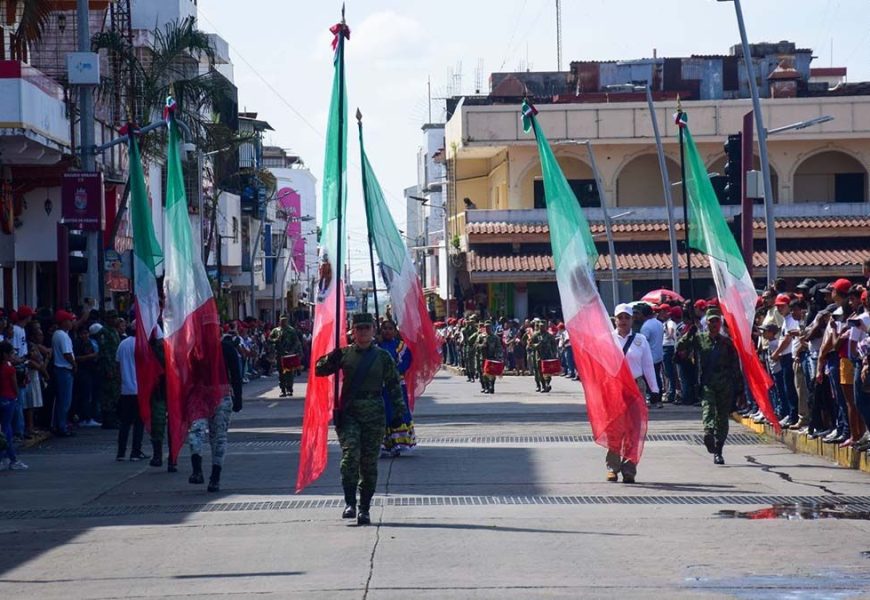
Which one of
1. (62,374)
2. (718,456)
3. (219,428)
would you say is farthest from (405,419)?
(62,374)

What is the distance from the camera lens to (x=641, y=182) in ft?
209

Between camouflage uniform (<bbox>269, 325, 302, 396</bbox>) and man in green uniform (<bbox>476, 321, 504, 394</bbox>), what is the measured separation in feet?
14.4

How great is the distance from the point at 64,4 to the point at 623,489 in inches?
856

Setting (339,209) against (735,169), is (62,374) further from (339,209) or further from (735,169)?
(735,169)

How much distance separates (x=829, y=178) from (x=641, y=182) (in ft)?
24.6

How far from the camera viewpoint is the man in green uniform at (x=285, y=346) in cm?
3697

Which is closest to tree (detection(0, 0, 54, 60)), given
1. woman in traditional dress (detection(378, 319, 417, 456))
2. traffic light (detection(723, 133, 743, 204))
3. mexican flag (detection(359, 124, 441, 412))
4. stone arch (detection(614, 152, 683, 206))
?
mexican flag (detection(359, 124, 441, 412))

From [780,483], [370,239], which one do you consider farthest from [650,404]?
[780,483]

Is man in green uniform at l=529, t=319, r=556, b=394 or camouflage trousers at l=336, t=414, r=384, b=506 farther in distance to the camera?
man in green uniform at l=529, t=319, r=556, b=394

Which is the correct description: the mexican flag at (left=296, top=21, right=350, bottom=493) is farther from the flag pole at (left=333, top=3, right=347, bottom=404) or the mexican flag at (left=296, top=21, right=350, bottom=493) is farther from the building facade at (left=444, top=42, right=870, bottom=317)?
the building facade at (left=444, top=42, right=870, bottom=317)

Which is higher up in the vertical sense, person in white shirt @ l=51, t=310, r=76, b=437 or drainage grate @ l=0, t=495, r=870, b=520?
person in white shirt @ l=51, t=310, r=76, b=437

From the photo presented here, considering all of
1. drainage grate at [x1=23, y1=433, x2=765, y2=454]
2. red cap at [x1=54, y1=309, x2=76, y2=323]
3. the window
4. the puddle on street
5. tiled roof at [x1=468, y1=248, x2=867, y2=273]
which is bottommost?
drainage grate at [x1=23, y1=433, x2=765, y2=454]

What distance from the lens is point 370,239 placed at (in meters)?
21.3

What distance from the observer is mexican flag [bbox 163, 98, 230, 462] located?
52.3 ft
